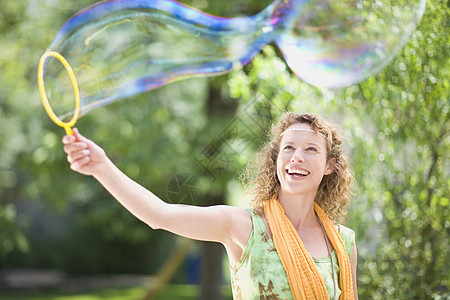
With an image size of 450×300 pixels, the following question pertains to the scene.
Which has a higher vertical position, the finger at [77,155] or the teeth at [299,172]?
the teeth at [299,172]

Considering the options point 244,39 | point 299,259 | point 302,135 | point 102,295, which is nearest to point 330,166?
point 302,135

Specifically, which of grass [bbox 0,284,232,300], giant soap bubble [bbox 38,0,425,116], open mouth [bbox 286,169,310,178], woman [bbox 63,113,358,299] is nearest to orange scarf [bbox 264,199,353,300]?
woman [bbox 63,113,358,299]

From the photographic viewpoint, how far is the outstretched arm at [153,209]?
1722 mm

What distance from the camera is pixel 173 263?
9.09 meters

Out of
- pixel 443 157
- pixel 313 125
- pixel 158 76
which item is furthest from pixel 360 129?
pixel 313 125

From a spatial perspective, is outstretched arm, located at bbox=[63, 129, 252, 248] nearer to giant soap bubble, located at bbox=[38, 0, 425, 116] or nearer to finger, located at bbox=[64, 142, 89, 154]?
finger, located at bbox=[64, 142, 89, 154]

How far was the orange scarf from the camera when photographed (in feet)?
6.18

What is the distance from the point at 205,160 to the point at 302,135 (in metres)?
4.59

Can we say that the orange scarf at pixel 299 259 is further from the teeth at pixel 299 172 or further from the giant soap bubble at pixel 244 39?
the giant soap bubble at pixel 244 39

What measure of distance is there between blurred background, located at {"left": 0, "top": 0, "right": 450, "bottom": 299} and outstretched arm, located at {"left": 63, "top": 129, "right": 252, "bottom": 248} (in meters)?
1.34

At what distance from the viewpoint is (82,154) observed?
5.60ft

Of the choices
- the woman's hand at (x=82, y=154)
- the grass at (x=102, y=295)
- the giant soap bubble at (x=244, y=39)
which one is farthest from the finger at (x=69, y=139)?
the grass at (x=102, y=295)

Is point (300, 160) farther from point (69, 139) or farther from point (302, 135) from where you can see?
point (69, 139)

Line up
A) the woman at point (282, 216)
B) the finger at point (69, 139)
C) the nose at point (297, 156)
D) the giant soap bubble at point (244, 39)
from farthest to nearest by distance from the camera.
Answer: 1. the giant soap bubble at point (244, 39)
2. the nose at point (297, 156)
3. the woman at point (282, 216)
4. the finger at point (69, 139)
